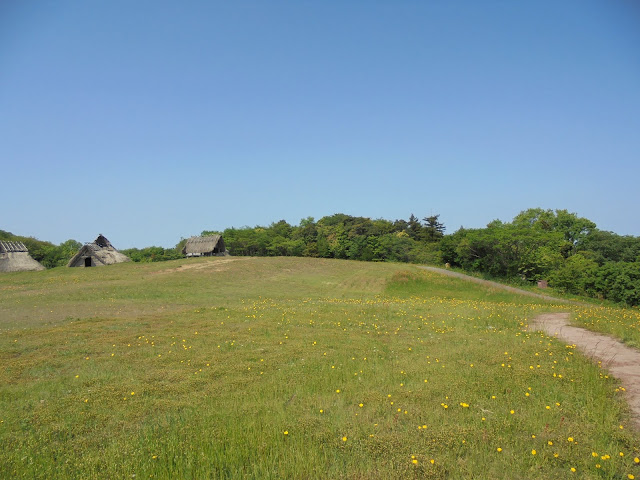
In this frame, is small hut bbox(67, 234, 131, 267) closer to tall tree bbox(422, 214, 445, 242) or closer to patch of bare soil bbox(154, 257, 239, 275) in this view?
patch of bare soil bbox(154, 257, 239, 275)

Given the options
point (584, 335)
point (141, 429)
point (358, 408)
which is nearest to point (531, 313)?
point (584, 335)

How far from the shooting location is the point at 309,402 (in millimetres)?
7223

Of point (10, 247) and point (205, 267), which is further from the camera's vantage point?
point (10, 247)

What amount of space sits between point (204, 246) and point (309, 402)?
66.0 m

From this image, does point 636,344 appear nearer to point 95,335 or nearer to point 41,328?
point 95,335

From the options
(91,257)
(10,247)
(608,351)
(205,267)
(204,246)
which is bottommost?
(608,351)

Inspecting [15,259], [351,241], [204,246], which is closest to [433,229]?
[351,241]

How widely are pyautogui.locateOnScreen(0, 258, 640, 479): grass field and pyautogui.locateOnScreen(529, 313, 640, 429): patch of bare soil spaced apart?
0.25 m

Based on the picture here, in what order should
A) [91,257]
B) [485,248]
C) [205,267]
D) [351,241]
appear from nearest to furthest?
[205,267] < [485,248] < [91,257] < [351,241]

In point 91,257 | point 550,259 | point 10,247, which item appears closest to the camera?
point 10,247

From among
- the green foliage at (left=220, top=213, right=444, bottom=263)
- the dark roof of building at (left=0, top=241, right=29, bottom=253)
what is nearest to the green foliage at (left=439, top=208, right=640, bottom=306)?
the green foliage at (left=220, top=213, right=444, bottom=263)

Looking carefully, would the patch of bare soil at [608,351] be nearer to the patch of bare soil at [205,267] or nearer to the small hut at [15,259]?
the patch of bare soil at [205,267]

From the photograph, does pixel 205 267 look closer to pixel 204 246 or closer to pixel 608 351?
pixel 204 246

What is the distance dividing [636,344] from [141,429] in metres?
11.8
